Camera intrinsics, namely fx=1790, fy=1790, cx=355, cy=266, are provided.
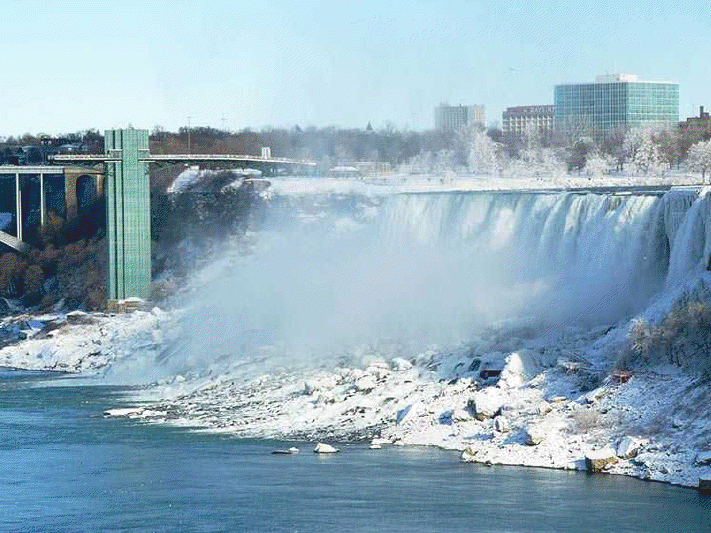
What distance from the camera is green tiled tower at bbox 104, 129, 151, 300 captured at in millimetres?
76562

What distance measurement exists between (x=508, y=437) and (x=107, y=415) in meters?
13.2

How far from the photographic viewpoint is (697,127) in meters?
96.3

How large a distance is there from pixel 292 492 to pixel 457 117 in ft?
226

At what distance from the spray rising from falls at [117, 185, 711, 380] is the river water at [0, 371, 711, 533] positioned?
11104 millimetres

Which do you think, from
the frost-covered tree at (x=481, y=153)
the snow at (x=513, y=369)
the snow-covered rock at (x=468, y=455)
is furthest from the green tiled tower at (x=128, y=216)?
the snow-covered rock at (x=468, y=455)

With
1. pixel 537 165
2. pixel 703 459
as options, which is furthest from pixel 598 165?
pixel 703 459

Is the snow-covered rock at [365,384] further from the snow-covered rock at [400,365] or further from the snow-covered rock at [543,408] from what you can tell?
the snow-covered rock at [543,408]

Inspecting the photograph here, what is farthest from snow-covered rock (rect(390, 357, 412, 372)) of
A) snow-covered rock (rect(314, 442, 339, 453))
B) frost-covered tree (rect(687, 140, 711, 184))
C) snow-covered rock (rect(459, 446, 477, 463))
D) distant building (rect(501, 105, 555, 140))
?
distant building (rect(501, 105, 555, 140))

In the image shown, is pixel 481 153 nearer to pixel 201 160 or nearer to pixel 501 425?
pixel 201 160

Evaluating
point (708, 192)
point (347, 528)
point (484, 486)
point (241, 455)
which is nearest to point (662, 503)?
point (484, 486)

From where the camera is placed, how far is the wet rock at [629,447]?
3994 cm

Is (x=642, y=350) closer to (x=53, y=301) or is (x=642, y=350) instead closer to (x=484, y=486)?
(x=484, y=486)

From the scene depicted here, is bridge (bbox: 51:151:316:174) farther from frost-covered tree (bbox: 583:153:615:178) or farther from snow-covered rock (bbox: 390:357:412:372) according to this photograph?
snow-covered rock (bbox: 390:357:412:372)

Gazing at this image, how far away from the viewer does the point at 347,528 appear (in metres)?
34.5
